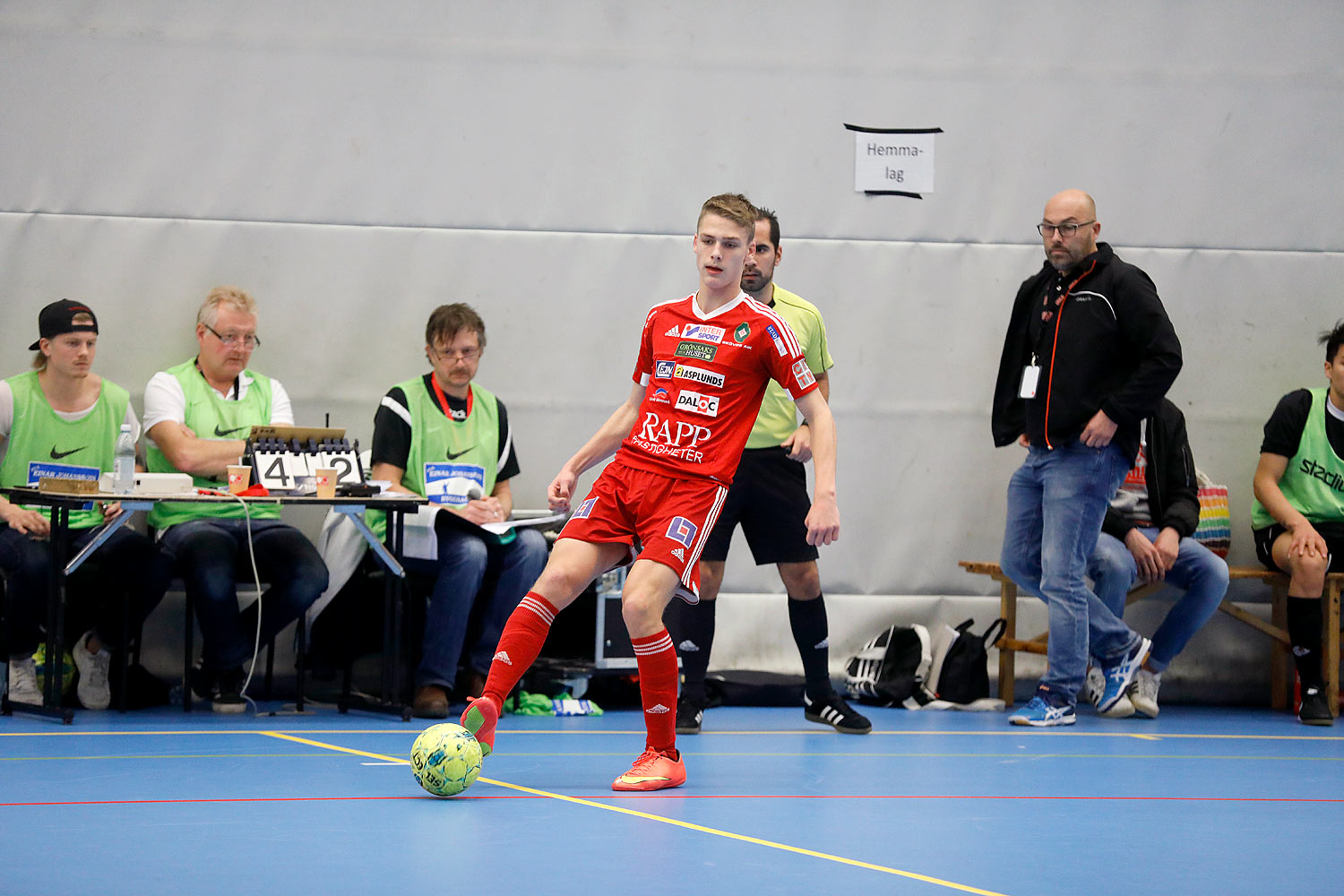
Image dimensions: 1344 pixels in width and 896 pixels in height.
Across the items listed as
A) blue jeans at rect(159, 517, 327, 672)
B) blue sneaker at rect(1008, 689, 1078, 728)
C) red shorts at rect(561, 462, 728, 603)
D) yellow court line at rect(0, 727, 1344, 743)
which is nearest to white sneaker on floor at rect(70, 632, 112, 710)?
blue jeans at rect(159, 517, 327, 672)

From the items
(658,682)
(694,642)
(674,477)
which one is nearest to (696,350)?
(674,477)

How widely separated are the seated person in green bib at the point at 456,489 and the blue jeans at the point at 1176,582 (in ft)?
7.94

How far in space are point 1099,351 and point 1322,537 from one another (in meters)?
1.64

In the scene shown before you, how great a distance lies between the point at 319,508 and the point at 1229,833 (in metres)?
4.11

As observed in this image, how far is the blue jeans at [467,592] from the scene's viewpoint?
17.4 feet

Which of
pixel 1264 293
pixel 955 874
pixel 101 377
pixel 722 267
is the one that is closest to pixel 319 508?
pixel 101 377

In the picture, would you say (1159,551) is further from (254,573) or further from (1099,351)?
(254,573)

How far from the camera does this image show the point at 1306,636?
586cm

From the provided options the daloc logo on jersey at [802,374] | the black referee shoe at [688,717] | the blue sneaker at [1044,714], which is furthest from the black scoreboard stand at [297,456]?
the blue sneaker at [1044,714]

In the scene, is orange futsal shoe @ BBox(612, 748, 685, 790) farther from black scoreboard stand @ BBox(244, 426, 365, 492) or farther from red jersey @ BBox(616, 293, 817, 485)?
black scoreboard stand @ BBox(244, 426, 365, 492)

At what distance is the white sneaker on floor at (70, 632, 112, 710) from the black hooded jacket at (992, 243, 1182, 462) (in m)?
3.78

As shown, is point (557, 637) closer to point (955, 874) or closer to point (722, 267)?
point (722, 267)

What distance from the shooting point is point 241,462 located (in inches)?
210

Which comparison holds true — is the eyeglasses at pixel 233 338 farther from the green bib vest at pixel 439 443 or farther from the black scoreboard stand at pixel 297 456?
the green bib vest at pixel 439 443
